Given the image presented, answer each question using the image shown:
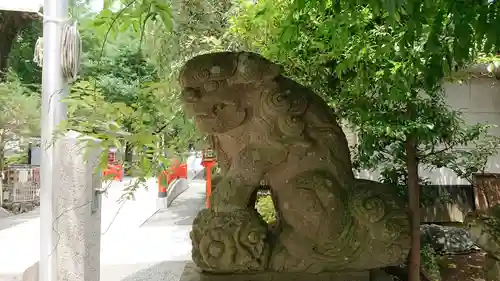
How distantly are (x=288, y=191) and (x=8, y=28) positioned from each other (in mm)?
1434

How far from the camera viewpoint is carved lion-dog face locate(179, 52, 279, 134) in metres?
0.71

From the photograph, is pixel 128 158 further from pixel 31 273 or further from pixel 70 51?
pixel 31 273

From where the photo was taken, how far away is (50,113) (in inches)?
50.3

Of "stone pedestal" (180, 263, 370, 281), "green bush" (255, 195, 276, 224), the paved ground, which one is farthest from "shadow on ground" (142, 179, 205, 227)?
"stone pedestal" (180, 263, 370, 281)

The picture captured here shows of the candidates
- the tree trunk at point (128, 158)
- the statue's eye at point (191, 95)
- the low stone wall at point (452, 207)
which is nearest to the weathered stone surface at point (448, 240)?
the low stone wall at point (452, 207)

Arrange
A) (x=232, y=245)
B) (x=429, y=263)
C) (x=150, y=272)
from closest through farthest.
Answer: (x=232, y=245)
(x=429, y=263)
(x=150, y=272)

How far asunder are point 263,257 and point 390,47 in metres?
0.53

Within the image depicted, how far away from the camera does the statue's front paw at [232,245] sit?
700 millimetres

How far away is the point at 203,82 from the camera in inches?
27.8

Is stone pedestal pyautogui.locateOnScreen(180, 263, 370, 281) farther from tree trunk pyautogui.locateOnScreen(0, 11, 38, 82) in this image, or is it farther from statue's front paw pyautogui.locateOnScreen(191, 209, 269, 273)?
tree trunk pyautogui.locateOnScreen(0, 11, 38, 82)

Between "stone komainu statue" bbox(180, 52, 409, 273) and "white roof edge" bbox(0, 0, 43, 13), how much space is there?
3.14 ft

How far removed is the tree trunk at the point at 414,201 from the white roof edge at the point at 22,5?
1397mm

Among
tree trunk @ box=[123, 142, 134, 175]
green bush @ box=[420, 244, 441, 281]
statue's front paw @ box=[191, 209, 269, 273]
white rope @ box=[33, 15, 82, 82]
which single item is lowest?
green bush @ box=[420, 244, 441, 281]

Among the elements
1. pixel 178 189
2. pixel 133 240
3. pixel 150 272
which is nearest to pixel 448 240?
pixel 150 272
